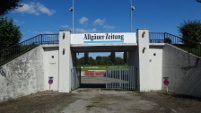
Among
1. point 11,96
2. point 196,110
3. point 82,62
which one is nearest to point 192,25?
point 196,110

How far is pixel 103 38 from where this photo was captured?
2039 cm

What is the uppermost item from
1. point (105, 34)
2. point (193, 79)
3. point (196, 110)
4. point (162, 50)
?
point (105, 34)

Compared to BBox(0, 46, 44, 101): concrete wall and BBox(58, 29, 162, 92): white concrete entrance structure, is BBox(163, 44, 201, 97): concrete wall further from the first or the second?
BBox(0, 46, 44, 101): concrete wall

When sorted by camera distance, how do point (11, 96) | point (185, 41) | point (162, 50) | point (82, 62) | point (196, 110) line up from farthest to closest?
point (82, 62) → point (162, 50) → point (185, 41) → point (11, 96) → point (196, 110)

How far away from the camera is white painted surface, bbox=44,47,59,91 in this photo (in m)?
20.7

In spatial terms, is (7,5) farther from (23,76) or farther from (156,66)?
(156,66)

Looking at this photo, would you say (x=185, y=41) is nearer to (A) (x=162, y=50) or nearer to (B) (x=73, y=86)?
(A) (x=162, y=50)

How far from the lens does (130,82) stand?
69.1 ft

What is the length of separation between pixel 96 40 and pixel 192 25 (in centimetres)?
853

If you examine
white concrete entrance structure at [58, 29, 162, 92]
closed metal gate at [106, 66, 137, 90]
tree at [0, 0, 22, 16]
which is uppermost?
tree at [0, 0, 22, 16]

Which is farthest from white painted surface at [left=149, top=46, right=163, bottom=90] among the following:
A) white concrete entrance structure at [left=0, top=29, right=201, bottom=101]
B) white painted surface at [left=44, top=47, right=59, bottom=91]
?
white painted surface at [left=44, top=47, right=59, bottom=91]

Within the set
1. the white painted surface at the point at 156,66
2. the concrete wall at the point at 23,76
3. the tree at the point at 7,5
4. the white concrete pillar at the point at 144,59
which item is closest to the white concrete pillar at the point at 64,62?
the concrete wall at the point at 23,76

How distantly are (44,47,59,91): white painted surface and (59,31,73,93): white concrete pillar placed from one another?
0.65 metres

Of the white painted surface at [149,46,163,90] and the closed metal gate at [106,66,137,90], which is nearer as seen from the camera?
the white painted surface at [149,46,163,90]
